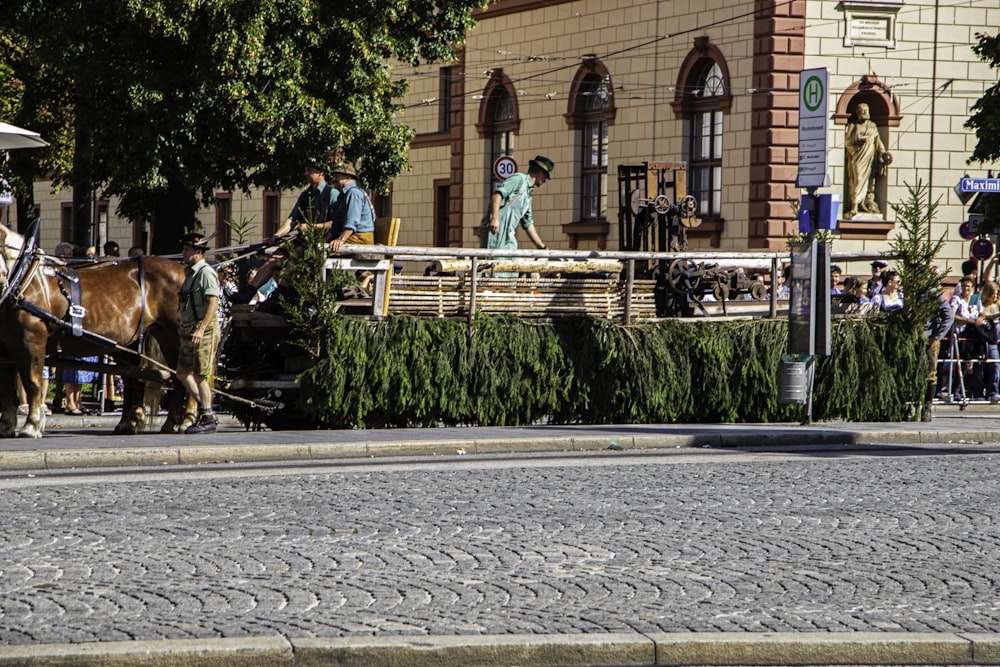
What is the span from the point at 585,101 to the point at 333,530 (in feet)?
91.9

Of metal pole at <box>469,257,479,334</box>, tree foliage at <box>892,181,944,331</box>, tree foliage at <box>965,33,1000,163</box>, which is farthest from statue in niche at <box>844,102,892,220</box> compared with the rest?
metal pole at <box>469,257,479,334</box>

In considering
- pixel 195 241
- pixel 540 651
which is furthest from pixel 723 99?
pixel 540 651

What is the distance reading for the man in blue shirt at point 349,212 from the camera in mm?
14953

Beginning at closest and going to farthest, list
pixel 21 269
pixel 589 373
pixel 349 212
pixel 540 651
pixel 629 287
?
pixel 540 651, pixel 21 269, pixel 349 212, pixel 589 373, pixel 629 287

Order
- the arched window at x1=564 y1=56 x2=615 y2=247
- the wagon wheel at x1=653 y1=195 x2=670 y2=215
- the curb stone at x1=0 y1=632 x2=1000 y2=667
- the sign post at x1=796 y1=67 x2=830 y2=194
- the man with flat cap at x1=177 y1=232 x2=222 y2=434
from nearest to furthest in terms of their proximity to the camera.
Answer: the curb stone at x1=0 y1=632 x2=1000 y2=667 < the man with flat cap at x1=177 y1=232 x2=222 y2=434 < the sign post at x1=796 y1=67 x2=830 y2=194 < the wagon wheel at x1=653 y1=195 x2=670 y2=215 < the arched window at x1=564 y1=56 x2=615 y2=247

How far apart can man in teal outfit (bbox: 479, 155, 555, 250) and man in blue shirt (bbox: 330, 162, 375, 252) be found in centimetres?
182

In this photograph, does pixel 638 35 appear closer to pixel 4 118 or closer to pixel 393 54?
pixel 393 54

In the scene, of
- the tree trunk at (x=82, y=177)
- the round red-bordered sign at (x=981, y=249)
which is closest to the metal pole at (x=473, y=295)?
the tree trunk at (x=82, y=177)

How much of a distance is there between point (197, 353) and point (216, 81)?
11341 mm

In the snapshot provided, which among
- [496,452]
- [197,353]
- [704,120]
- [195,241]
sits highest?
[704,120]

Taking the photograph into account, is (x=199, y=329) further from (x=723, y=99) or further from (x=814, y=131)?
(x=723, y=99)

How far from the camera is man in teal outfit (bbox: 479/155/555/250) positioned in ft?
54.6

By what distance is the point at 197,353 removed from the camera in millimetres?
14062

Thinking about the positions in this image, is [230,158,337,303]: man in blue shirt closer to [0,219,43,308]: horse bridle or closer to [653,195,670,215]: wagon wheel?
[0,219,43,308]: horse bridle
